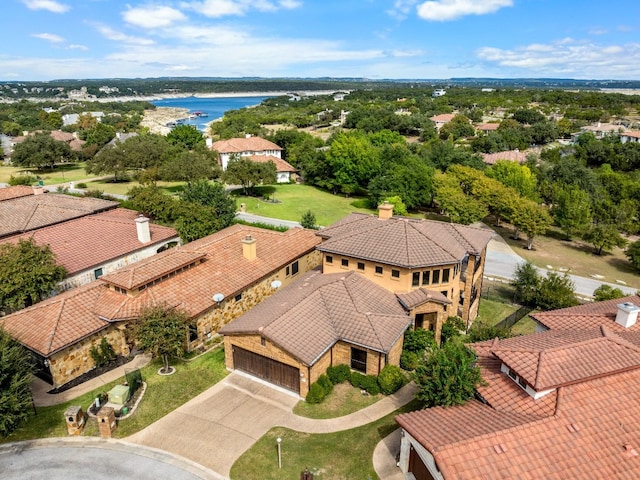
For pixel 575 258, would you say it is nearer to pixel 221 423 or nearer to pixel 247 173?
pixel 247 173

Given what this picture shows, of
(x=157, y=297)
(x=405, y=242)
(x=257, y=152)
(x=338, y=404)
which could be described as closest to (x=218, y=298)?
(x=157, y=297)

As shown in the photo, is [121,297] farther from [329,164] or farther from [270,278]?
[329,164]

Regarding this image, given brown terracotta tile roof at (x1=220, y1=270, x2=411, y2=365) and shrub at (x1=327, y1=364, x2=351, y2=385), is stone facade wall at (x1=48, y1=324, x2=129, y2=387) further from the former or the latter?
shrub at (x1=327, y1=364, x2=351, y2=385)

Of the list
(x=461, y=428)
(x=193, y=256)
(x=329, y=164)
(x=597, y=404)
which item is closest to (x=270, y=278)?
(x=193, y=256)

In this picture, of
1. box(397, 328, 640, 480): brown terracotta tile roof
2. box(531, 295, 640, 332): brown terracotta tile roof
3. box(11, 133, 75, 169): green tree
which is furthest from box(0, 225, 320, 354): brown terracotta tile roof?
box(11, 133, 75, 169): green tree

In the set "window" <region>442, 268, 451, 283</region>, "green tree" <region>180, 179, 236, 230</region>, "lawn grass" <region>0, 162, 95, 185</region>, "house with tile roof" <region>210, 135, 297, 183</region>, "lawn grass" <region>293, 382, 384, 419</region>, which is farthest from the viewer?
"house with tile roof" <region>210, 135, 297, 183</region>

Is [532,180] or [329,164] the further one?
[329,164]
